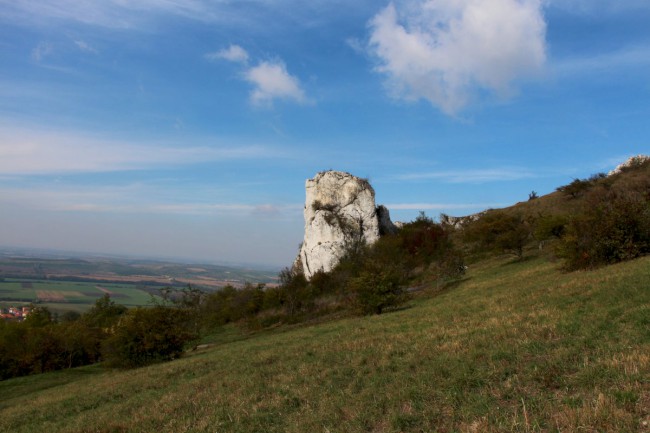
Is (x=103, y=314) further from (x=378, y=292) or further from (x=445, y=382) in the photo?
(x=445, y=382)

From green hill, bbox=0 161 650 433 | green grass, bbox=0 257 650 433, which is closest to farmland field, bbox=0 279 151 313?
green hill, bbox=0 161 650 433

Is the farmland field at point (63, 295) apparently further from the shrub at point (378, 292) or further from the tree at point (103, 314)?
the shrub at point (378, 292)

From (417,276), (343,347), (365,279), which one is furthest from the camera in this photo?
(417,276)

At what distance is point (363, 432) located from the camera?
7.35m

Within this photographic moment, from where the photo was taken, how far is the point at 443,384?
8.93 m

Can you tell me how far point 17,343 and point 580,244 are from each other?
59514 millimetres

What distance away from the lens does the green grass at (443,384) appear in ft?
22.4

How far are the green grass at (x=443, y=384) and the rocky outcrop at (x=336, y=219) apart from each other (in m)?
63.8

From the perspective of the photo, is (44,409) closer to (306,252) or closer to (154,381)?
(154,381)

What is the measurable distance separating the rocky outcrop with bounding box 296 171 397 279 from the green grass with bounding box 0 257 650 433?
63.8 m

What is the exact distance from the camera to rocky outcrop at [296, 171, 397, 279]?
8262 cm

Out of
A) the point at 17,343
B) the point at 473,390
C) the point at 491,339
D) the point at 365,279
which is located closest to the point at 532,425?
the point at 473,390

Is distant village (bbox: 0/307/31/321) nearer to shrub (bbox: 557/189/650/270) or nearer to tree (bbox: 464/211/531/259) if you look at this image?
tree (bbox: 464/211/531/259)

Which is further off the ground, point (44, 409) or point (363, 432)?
point (363, 432)
